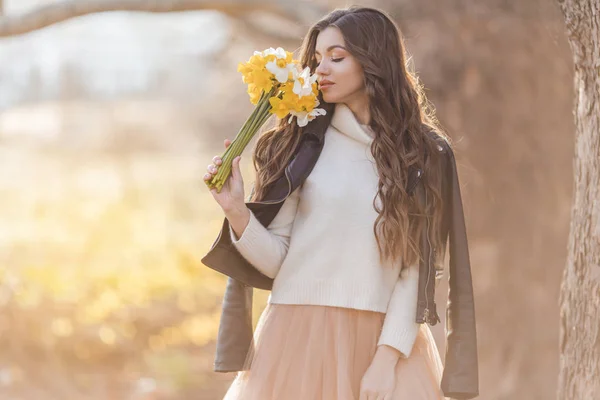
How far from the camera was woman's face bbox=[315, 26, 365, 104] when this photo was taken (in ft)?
8.63

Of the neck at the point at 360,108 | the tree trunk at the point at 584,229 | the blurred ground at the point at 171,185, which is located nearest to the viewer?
the neck at the point at 360,108

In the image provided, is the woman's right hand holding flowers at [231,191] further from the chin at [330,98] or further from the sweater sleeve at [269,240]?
the chin at [330,98]

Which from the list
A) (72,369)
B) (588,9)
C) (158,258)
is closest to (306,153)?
(588,9)

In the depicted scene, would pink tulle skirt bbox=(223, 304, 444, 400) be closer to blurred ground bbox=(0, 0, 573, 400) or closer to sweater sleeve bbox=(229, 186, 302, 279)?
sweater sleeve bbox=(229, 186, 302, 279)

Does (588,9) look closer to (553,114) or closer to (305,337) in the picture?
(305,337)

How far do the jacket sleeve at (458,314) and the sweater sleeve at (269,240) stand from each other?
44 cm

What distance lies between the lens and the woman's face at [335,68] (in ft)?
8.63

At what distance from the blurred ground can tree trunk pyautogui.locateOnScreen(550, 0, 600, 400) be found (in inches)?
45.0

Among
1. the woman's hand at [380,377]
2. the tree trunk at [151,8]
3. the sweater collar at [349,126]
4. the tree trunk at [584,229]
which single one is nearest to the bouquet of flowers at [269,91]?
the sweater collar at [349,126]

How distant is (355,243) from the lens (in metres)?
2.58

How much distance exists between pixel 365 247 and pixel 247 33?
3.38 m

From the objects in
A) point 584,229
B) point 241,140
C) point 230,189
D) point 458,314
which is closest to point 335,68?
point 241,140

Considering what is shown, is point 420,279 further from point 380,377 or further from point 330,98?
point 330,98

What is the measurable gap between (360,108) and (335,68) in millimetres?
164
